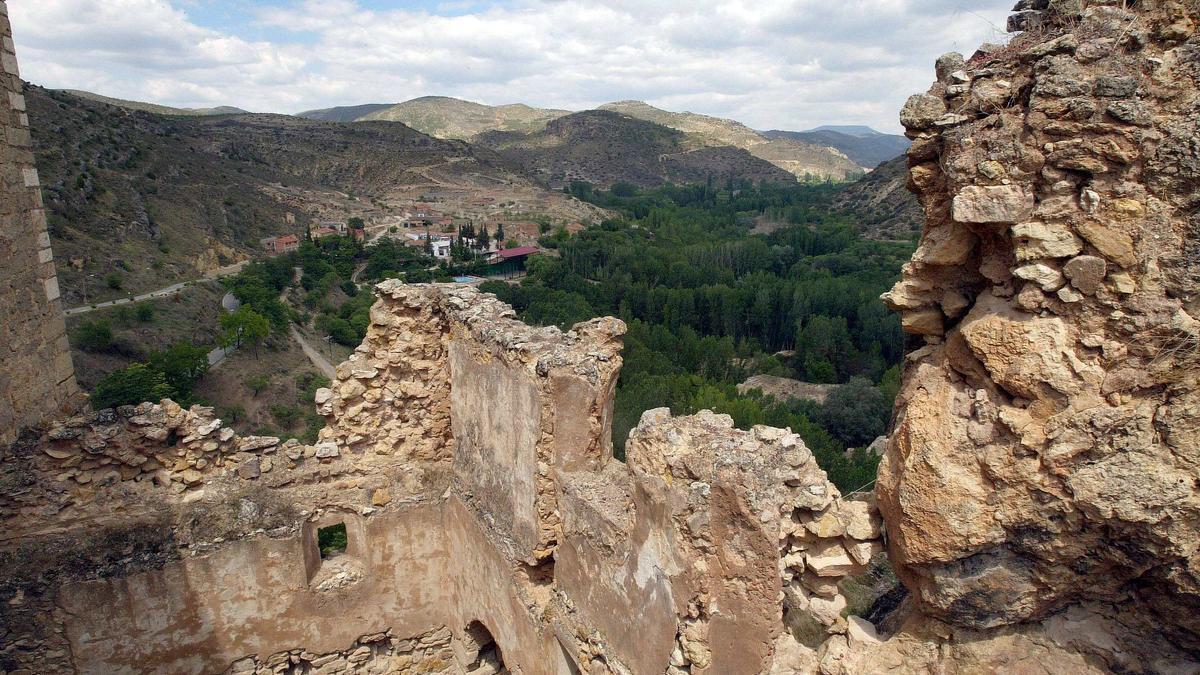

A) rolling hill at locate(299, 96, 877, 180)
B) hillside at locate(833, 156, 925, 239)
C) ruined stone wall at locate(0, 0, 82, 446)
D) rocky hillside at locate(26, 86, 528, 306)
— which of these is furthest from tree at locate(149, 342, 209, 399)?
rolling hill at locate(299, 96, 877, 180)

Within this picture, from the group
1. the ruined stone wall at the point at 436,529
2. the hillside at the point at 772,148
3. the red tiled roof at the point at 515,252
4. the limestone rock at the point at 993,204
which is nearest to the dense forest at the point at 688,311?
the red tiled roof at the point at 515,252

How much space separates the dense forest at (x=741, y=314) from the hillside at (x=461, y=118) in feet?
340

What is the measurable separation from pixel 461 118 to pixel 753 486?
7428 inches

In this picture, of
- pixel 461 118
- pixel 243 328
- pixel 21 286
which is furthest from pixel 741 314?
pixel 461 118

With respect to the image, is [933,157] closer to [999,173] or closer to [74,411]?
[999,173]

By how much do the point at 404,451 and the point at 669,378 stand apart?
2116cm

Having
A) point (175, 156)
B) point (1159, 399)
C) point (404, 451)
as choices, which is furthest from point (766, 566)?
point (175, 156)

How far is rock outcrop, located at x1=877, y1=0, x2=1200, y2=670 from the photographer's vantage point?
9.81 feet

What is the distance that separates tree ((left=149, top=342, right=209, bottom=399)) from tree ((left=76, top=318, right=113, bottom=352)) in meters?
1.57

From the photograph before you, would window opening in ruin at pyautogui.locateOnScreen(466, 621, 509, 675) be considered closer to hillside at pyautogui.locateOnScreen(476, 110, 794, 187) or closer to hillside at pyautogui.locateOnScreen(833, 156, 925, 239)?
hillside at pyautogui.locateOnScreen(833, 156, 925, 239)

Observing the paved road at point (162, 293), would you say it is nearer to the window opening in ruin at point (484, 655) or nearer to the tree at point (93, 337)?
the tree at point (93, 337)

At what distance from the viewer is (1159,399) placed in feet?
9.85

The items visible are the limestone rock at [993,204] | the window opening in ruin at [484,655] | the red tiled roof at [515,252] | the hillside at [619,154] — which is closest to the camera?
the limestone rock at [993,204]

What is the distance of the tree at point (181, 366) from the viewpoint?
2541 centimetres
